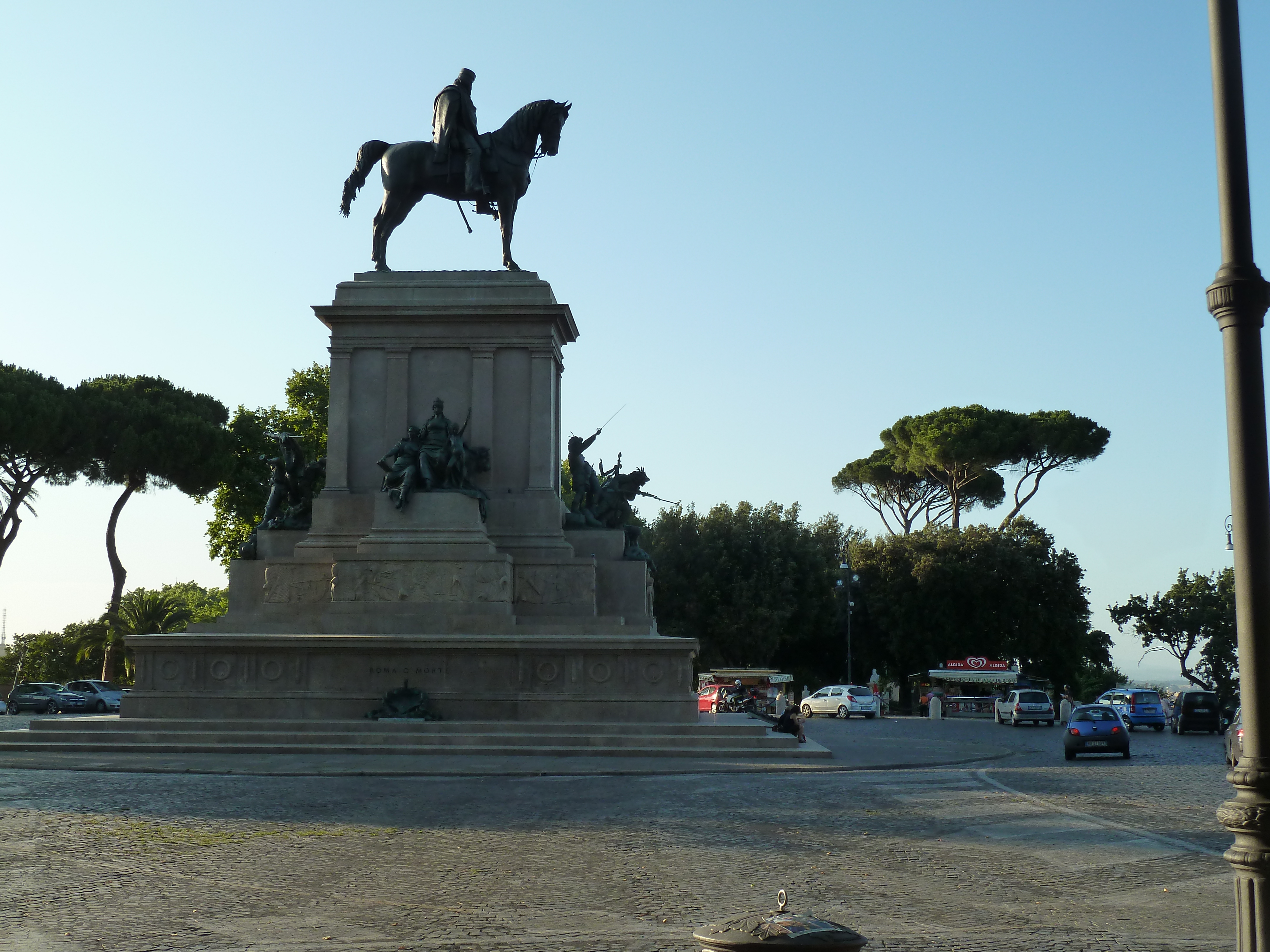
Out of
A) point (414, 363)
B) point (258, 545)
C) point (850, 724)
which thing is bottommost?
point (850, 724)

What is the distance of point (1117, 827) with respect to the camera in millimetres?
13250

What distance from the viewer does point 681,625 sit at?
60531 millimetres

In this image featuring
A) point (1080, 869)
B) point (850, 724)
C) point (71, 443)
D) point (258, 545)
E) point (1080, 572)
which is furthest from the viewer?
point (1080, 572)

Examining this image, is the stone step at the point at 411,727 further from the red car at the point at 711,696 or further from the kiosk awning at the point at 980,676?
the kiosk awning at the point at 980,676

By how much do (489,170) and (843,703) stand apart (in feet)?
93.7

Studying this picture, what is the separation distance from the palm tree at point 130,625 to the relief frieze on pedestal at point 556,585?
32672 mm

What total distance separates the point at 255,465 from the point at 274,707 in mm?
32401

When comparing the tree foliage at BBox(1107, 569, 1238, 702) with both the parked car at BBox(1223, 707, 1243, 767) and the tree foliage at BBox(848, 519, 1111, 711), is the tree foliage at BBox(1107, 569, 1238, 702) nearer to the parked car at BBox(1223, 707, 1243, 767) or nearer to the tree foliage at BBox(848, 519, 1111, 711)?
the tree foliage at BBox(848, 519, 1111, 711)

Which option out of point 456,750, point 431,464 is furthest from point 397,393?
point 456,750

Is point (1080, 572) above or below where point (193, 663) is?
above

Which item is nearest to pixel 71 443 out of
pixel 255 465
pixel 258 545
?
pixel 255 465

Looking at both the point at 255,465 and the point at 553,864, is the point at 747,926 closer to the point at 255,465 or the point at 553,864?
the point at 553,864

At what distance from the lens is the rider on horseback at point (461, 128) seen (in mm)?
27609

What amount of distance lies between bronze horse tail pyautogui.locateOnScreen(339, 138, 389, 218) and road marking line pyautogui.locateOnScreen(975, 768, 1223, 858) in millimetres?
18366
